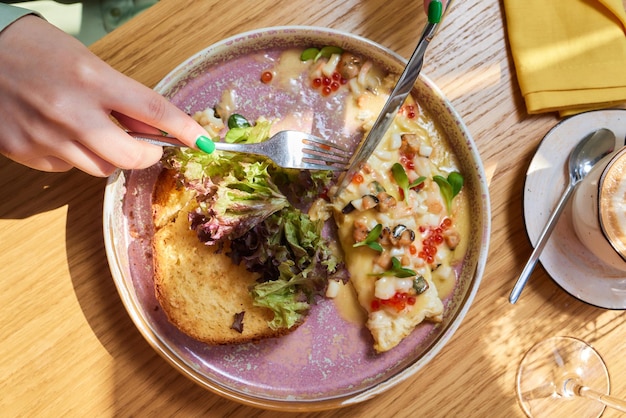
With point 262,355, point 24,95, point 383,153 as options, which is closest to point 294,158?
point 383,153

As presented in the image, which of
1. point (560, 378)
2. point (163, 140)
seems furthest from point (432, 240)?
point (163, 140)

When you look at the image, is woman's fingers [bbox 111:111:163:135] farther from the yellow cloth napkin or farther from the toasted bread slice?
the yellow cloth napkin

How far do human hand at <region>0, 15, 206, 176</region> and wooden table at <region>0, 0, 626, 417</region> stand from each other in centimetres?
33

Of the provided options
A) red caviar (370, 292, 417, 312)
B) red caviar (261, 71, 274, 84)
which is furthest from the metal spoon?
red caviar (261, 71, 274, 84)

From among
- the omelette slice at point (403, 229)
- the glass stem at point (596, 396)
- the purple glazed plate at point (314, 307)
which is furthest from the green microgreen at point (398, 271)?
the glass stem at point (596, 396)

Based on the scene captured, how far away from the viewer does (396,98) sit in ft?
5.37

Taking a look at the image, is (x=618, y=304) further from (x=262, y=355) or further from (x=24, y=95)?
(x=24, y=95)

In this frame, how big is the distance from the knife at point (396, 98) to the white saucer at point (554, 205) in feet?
1.82

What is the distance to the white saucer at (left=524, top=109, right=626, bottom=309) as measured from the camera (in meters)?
1.90

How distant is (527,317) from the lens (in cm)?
196

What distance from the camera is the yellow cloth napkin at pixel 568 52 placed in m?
1.95

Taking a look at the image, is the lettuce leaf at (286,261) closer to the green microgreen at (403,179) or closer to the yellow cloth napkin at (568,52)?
the green microgreen at (403,179)

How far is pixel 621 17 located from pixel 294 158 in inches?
48.0

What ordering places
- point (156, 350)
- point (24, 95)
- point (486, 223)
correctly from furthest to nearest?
1. point (486, 223)
2. point (156, 350)
3. point (24, 95)
